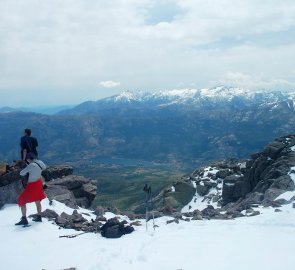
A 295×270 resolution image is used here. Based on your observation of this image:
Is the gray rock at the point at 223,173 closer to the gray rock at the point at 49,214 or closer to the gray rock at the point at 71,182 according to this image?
the gray rock at the point at 71,182

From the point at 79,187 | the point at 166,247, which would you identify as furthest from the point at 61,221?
the point at 79,187

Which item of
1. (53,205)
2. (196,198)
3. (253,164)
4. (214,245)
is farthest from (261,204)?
(196,198)

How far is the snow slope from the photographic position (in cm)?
1497

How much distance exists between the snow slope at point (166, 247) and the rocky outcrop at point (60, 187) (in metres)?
5.10

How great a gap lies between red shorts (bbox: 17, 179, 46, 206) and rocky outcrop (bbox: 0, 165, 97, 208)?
6082mm

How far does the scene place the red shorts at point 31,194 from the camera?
20.6 metres

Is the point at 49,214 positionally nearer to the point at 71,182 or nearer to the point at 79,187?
the point at 71,182

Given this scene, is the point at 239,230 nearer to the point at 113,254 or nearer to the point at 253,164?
the point at 113,254

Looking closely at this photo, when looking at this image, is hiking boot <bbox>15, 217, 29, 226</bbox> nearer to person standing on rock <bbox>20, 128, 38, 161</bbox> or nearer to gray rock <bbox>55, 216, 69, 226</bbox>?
gray rock <bbox>55, 216, 69, 226</bbox>

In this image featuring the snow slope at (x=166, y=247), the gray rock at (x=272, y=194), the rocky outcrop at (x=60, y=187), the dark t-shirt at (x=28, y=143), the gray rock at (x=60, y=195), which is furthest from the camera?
the gray rock at (x=272, y=194)

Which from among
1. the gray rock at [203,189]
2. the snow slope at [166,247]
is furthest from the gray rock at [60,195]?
the gray rock at [203,189]

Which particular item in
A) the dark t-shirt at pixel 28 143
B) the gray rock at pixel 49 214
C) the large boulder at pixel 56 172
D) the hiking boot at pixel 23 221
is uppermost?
the dark t-shirt at pixel 28 143

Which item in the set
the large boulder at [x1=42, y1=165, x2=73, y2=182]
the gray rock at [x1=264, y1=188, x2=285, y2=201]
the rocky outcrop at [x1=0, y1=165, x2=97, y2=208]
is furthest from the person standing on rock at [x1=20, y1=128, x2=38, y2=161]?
the gray rock at [x1=264, y1=188, x2=285, y2=201]

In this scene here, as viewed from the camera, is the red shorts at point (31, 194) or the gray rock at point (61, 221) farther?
the gray rock at point (61, 221)
